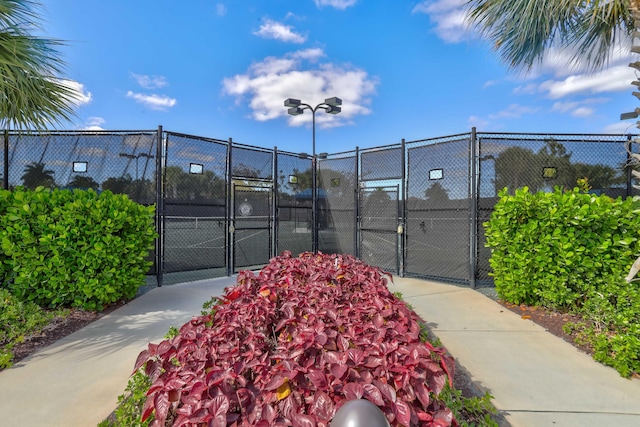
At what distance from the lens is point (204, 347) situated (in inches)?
55.9

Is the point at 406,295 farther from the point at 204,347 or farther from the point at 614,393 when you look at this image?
the point at 204,347

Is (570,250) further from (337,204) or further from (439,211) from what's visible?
(337,204)

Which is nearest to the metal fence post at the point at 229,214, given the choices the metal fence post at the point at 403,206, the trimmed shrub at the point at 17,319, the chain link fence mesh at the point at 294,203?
the chain link fence mesh at the point at 294,203

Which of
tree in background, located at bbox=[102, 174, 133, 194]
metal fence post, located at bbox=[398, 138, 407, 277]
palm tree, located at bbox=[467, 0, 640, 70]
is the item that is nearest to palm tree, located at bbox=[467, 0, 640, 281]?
palm tree, located at bbox=[467, 0, 640, 70]

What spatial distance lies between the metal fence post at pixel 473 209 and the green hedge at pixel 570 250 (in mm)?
980

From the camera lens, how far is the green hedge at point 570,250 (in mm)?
3781

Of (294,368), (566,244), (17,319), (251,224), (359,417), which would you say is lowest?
(17,319)

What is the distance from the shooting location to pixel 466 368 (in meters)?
2.81

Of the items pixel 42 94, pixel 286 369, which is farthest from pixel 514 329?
pixel 42 94

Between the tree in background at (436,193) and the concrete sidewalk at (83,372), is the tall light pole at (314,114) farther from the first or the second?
the concrete sidewalk at (83,372)

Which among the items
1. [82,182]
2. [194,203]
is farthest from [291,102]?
[82,182]

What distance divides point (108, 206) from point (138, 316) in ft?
4.93

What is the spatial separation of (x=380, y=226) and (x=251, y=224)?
2764 mm

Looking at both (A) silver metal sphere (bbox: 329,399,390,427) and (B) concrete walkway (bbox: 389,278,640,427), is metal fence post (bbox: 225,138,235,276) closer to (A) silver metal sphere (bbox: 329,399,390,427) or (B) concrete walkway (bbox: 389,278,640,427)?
(B) concrete walkway (bbox: 389,278,640,427)
